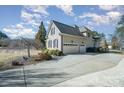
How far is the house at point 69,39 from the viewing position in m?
9.71

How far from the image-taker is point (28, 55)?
8.95m

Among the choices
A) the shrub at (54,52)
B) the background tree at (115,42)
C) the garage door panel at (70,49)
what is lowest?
the shrub at (54,52)

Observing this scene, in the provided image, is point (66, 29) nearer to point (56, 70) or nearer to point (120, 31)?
point (56, 70)

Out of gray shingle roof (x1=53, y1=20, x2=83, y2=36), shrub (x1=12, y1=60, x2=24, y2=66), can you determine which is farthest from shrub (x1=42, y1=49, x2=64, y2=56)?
shrub (x1=12, y1=60, x2=24, y2=66)

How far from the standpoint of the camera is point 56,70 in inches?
326

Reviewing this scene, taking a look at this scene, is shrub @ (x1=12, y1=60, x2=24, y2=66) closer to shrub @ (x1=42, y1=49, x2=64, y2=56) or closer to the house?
shrub @ (x1=42, y1=49, x2=64, y2=56)

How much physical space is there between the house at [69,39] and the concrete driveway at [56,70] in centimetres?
43

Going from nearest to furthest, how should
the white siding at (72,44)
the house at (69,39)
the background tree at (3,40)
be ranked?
the background tree at (3,40)
the house at (69,39)
the white siding at (72,44)

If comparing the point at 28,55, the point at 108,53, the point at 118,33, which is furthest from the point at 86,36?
the point at 28,55

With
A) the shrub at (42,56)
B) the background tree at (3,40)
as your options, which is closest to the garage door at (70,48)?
the shrub at (42,56)

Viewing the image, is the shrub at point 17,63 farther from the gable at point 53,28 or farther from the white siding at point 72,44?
the white siding at point 72,44
